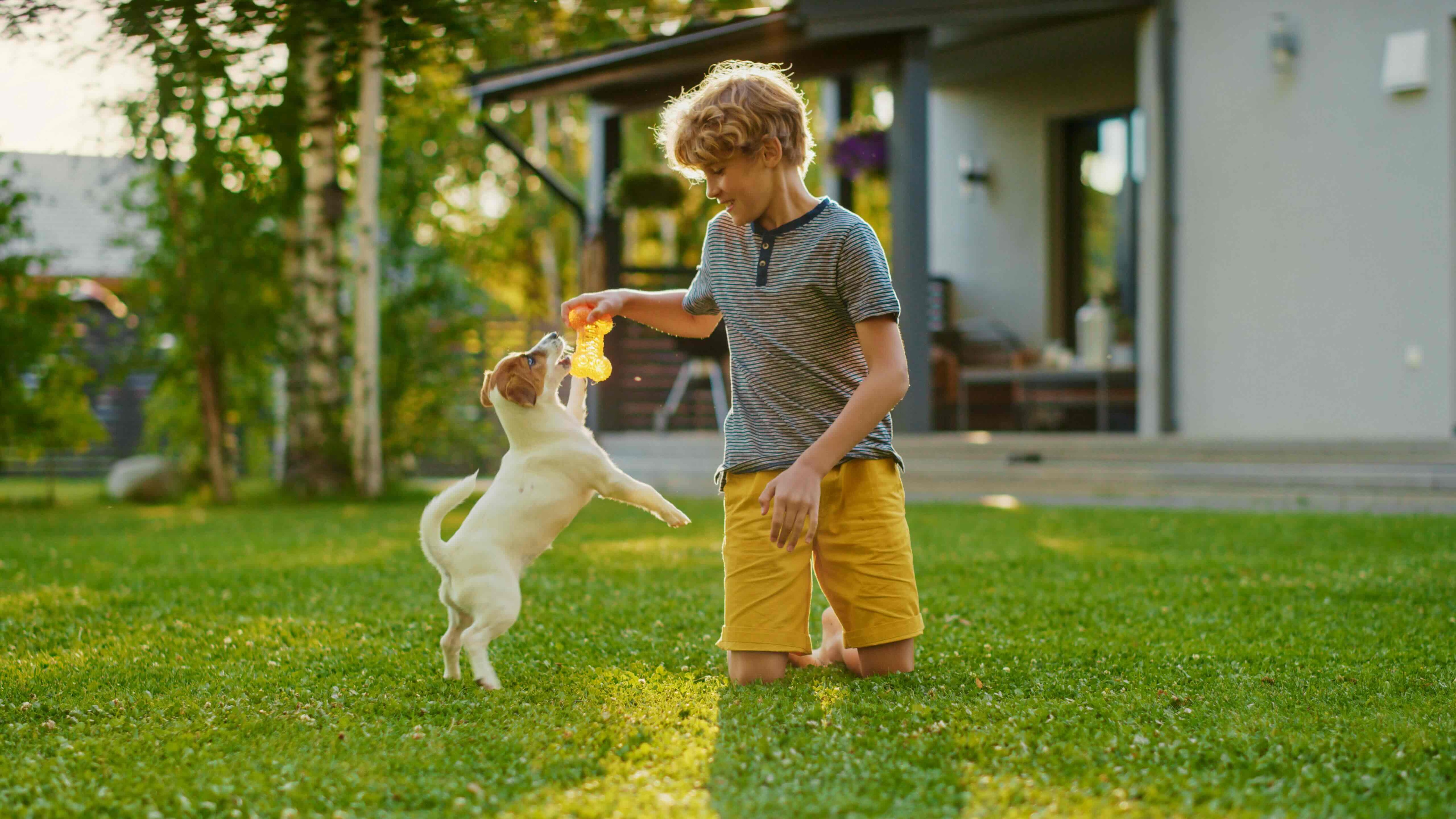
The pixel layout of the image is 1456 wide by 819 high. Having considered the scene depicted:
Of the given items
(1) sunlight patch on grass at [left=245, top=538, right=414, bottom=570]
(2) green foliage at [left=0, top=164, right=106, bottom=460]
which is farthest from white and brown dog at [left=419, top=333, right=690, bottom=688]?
(2) green foliage at [left=0, top=164, right=106, bottom=460]

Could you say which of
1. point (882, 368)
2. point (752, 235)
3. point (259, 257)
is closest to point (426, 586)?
point (752, 235)

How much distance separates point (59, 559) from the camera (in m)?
6.07

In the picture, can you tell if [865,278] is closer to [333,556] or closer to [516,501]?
[516,501]

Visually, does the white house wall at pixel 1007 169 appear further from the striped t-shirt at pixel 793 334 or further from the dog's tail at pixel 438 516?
the dog's tail at pixel 438 516

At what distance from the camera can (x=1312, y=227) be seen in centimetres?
913

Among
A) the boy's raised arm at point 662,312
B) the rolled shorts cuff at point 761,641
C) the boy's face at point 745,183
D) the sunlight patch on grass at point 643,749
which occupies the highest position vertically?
the boy's face at point 745,183

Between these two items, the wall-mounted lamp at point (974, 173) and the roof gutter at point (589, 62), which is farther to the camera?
the wall-mounted lamp at point (974, 173)

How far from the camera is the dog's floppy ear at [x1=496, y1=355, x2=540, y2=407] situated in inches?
120

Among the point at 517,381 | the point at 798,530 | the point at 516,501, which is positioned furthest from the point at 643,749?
the point at 517,381

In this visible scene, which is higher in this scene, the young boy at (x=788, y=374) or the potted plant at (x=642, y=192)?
the potted plant at (x=642, y=192)

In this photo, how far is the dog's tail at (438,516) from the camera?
300 centimetres

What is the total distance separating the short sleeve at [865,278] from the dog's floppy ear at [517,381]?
800 millimetres

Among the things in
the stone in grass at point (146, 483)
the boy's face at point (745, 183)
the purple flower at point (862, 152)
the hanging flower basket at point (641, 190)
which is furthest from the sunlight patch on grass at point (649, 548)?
the stone in grass at point (146, 483)

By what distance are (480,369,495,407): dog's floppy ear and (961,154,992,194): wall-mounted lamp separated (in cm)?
984
